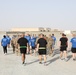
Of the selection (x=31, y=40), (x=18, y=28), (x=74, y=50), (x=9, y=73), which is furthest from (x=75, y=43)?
(x=18, y=28)

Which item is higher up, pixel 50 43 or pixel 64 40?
pixel 64 40

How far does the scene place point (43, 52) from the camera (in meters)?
13.6

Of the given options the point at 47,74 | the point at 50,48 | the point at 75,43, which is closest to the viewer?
the point at 47,74

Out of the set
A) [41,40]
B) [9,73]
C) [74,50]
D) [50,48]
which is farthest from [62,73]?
[50,48]

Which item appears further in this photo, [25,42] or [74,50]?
[74,50]

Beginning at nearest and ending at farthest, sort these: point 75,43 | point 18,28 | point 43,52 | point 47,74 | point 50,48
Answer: point 47,74
point 43,52
point 75,43
point 50,48
point 18,28

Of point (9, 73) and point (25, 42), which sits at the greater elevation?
point (25, 42)

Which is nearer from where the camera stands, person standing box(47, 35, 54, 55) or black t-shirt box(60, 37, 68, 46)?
black t-shirt box(60, 37, 68, 46)

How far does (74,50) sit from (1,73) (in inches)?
242

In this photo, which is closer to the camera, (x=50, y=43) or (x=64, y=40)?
(x=64, y=40)

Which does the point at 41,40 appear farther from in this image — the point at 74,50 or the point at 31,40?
the point at 31,40

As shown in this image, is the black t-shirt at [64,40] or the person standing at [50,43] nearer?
the black t-shirt at [64,40]

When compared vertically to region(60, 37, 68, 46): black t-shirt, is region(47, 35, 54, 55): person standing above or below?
below

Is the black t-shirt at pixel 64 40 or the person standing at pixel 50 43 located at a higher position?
the black t-shirt at pixel 64 40
